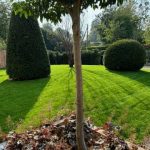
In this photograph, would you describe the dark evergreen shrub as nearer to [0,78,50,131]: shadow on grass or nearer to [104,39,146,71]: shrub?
[0,78,50,131]: shadow on grass

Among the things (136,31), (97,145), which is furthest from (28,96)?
(136,31)

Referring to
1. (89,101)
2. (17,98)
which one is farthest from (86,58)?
(89,101)

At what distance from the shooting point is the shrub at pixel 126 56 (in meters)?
15.0

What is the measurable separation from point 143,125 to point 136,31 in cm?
3765

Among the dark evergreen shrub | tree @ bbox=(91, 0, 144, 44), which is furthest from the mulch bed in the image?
tree @ bbox=(91, 0, 144, 44)

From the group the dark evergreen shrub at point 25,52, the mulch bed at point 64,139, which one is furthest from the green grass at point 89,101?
the mulch bed at point 64,139

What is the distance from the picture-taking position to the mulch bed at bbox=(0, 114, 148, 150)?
14.0ft

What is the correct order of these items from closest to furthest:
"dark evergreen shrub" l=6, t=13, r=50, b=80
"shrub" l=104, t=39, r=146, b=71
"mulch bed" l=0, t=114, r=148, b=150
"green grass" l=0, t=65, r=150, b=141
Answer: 1. "mulch bed" l=0, t=114, r=148, b=150
2. "green grass" l=0, t=65, r=150, b=141
3. "dark evergreen shrub" l=6, t=13, r=50, b=80
4. "shrub" l=104, t=39, r=146, b=71

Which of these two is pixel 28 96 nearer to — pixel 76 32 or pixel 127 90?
pixel 127 90

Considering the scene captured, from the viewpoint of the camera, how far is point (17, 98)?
9273 mm

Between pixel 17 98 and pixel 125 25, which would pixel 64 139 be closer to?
pixel 17 98

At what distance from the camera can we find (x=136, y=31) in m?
42.6

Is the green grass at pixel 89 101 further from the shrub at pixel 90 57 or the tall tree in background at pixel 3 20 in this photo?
the tall tree in background at pixel 3 20

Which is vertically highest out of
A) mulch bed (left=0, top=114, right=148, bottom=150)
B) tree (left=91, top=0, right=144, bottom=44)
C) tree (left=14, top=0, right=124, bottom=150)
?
tree (left=91, top=0, right=144, bottom=44)
